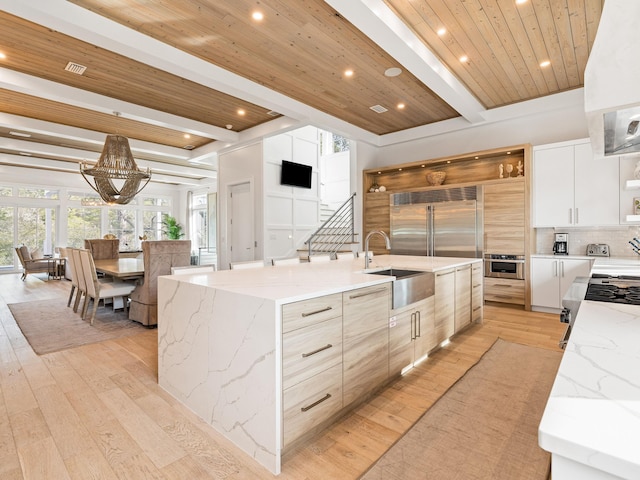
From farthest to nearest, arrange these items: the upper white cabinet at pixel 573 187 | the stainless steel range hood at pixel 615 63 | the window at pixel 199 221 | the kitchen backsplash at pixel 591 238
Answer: the window at pixel 199 221
the kitchen backsplash at pixel 591 238
the upper white cabinet at pixel 573 187
the stainless steel range hood at pixel 615 63

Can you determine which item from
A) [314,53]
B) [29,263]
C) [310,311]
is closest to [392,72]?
[314,53]

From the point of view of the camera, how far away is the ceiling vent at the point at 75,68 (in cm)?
392

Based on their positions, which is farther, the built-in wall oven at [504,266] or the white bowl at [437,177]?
the white bowl at [437,177]

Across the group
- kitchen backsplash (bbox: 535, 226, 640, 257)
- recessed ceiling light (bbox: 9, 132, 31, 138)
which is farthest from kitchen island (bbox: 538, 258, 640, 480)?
recessed ceiling light (bbox: 9, 132, 31, 138)

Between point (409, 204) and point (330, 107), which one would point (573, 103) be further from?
point (330, 107)

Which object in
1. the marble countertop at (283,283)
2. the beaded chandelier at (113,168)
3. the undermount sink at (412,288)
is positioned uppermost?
the beaded chandelier at (113,168)

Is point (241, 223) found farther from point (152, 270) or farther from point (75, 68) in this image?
point (75, 68)

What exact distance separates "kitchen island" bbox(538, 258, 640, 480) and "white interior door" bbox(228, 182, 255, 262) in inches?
232

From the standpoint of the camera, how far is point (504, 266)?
16.5 ft

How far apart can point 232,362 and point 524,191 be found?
15.6 feet

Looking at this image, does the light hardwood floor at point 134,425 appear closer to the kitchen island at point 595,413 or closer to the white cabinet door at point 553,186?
the kitchen island at point 595,413

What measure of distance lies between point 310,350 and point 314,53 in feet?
10.7

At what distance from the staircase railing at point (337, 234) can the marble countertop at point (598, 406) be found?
566 centimetres

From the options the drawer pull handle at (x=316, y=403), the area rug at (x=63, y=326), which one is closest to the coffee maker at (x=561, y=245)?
the drawer pull handle at (x=316, y=403)
